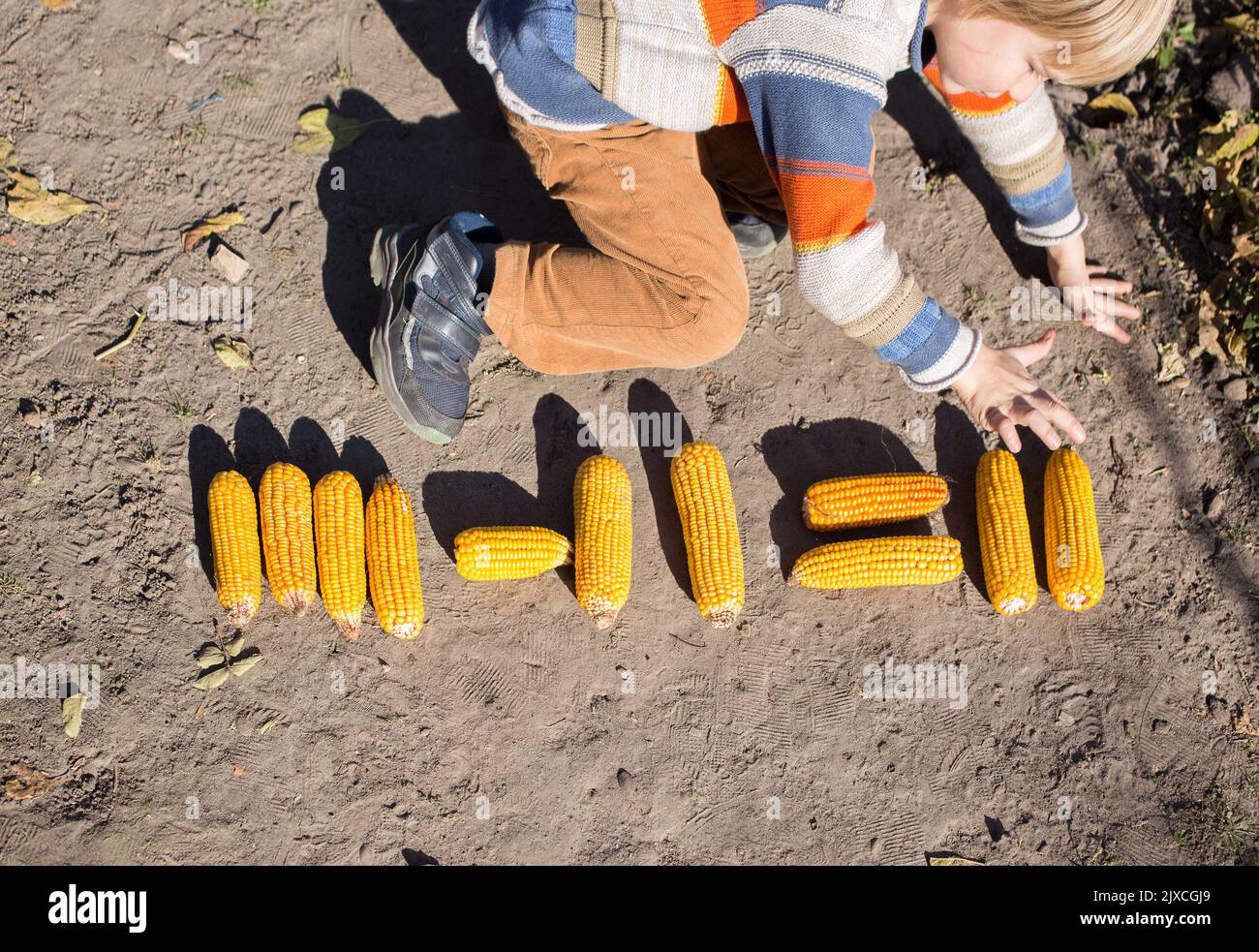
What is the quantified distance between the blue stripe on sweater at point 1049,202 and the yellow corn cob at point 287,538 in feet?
11.0

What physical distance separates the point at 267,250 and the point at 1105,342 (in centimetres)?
399

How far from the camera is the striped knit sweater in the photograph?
288 centimetres

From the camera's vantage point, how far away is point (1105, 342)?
462 cm

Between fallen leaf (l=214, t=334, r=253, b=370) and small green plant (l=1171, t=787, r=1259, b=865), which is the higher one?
fallen leaf (l=214, t=334, r=253, b=370)

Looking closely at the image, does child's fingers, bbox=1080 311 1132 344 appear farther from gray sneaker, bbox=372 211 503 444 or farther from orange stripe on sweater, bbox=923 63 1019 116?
gray sneaker, bbox=372 211 503 444

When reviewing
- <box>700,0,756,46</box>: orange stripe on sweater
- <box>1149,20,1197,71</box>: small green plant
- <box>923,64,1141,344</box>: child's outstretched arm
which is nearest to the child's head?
<box>923,64,1141,344</box>: child's outstretched arm

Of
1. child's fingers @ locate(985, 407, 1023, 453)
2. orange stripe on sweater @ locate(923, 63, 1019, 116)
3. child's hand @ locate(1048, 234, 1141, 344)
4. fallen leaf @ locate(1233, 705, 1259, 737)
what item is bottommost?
fallen leaf @ locate(1233, 705, 1259, 737)

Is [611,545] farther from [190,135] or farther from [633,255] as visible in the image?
[190,135]

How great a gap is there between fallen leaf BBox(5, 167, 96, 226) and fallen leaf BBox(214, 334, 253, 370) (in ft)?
3.00

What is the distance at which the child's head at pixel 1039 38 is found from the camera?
2775mm

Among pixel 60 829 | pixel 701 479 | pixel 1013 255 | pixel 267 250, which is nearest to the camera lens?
pixel 60 829

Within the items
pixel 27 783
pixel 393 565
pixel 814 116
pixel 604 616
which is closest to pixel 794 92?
pixel 814 116
